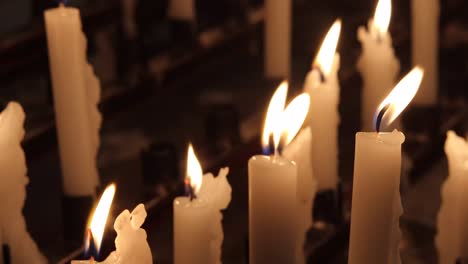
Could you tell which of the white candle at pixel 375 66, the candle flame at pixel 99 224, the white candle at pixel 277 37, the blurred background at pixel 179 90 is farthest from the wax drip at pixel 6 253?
the white candle at pixel 277 37

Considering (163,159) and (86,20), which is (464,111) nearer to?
(163,159)

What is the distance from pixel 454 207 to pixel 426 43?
1.77ft

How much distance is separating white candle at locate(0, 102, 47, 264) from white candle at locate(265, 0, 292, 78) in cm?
73

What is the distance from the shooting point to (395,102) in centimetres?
99

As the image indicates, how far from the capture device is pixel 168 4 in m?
1.92

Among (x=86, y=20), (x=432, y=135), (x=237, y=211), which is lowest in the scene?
(x=237, y=211)

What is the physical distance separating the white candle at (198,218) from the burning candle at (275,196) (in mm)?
43

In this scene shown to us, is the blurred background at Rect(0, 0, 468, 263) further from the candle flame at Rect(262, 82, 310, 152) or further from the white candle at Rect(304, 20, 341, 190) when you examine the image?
the candle flame at Rect(262, 82, 310, 152)

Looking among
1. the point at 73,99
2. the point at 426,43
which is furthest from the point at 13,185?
the point at 426,43

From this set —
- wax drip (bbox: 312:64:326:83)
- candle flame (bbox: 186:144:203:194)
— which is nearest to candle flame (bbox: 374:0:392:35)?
wax drip (bbox: 312:64:326:83)

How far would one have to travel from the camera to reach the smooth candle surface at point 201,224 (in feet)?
3.18

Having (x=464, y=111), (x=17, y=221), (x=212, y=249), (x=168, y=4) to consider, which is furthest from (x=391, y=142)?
(x=168, y=4)

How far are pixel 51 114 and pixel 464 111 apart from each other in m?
0.73

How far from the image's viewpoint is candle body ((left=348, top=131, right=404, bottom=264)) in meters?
0.94
